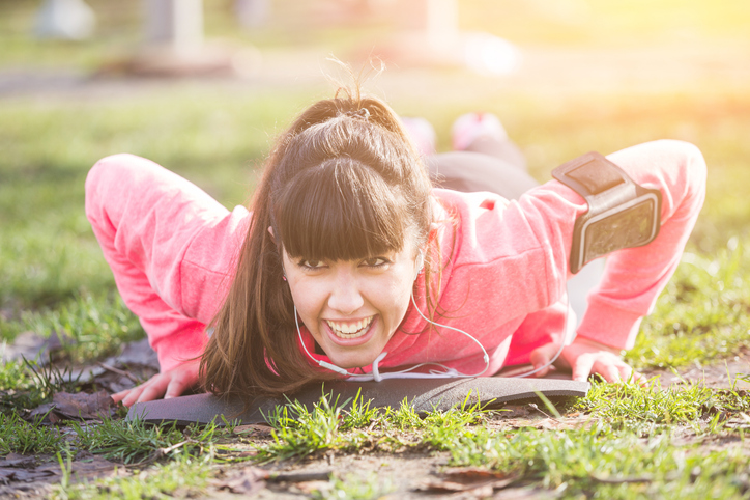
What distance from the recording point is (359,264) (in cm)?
229

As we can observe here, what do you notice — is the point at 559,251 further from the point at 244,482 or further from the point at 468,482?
the point at 244,482

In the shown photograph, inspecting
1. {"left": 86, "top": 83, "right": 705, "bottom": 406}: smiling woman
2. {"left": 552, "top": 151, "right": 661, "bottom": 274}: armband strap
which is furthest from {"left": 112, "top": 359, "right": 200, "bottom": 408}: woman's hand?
{"left": 552, "top": 151, "right": 661, "bottom": 274}: armband strap

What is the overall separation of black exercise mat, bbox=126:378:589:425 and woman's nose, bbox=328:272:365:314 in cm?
38

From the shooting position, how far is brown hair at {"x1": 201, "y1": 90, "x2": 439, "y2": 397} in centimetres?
220

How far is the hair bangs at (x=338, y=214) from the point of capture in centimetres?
218

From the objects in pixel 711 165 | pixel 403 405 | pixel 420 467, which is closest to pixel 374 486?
pixel 420 467

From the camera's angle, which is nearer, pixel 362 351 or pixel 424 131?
pixel 362 351

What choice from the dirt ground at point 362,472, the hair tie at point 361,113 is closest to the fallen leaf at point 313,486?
the dirt ground at point 362,472

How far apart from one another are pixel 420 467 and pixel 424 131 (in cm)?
314

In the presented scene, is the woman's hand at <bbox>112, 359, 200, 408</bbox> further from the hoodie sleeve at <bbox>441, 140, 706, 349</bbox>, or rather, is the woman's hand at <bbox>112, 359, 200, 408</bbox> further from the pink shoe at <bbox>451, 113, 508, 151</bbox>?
the pink shoe at <bbox>451, 113, 508, 151</bbox>

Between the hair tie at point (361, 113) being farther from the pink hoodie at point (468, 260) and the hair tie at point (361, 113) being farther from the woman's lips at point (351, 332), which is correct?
the woman's lips at point (351, 332)

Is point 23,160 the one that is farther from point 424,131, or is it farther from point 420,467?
point 420,467

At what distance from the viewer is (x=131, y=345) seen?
144 inches

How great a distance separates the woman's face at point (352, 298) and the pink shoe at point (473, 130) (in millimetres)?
2628
